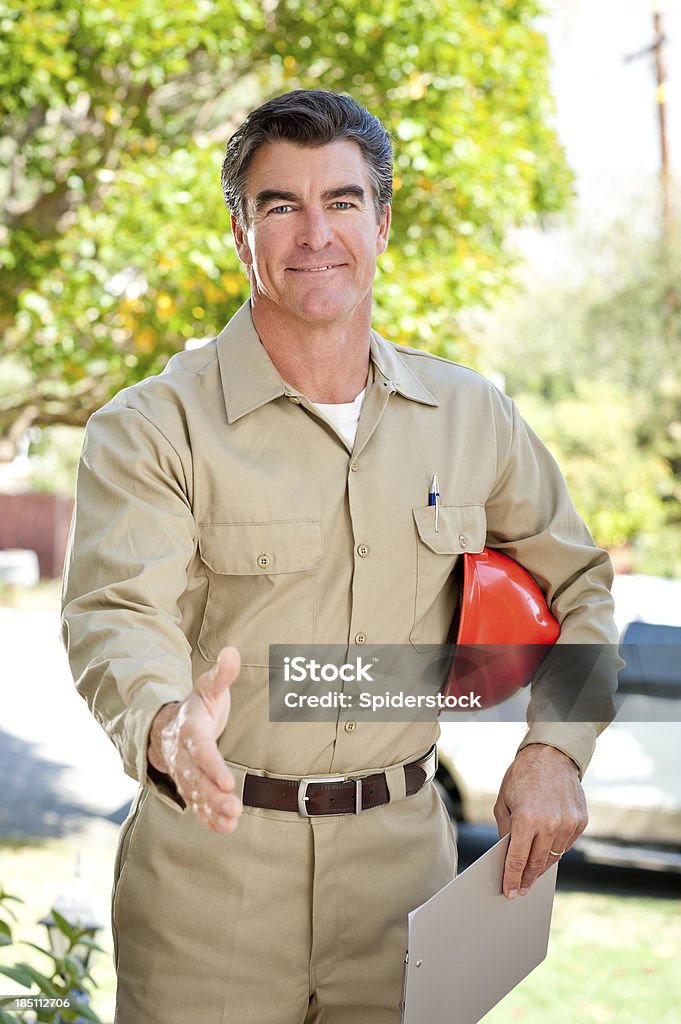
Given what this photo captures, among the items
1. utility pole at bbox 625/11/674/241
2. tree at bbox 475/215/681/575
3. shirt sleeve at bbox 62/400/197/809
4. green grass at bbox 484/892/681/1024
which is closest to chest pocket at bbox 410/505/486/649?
shirt sleeve at bbox 62/400/197/809

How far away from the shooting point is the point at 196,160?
15.6ft

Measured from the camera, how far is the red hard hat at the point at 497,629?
1.97 metres

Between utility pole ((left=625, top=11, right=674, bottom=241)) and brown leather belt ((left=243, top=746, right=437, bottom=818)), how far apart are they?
18.4 m

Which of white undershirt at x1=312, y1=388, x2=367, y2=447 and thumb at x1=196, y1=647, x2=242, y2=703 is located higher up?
white undershirt at x1=312, y1=388, x2=367, y2=447

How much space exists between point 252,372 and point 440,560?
429 mm

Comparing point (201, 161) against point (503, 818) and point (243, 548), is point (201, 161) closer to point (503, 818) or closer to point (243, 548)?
point (243, 548)

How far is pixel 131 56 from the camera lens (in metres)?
4.87

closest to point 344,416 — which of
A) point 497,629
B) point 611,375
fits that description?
point 497,629

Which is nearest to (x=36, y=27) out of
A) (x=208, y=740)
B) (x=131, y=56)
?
(x=131, y=56)

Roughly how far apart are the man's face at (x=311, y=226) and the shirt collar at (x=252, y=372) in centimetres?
9

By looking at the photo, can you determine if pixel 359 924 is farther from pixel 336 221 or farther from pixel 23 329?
pixel 23 329

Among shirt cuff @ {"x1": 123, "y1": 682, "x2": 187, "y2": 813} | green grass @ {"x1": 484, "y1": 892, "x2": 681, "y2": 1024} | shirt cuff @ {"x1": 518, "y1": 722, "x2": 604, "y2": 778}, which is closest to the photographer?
shirt cuff @ {"x1": 123, "y1": 682, "x2": 187, "y2": 813}

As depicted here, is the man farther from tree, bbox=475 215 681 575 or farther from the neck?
tree, bbox=475 215 681 575

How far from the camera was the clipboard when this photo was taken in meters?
1.72
